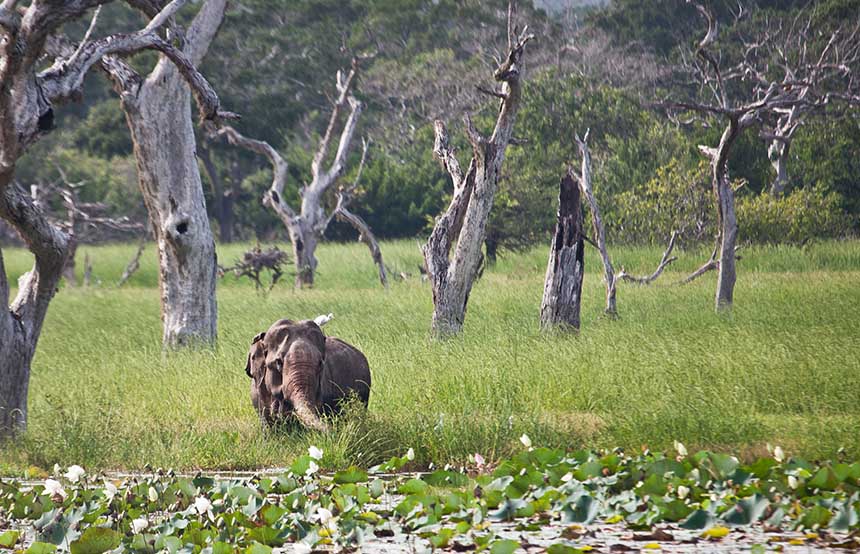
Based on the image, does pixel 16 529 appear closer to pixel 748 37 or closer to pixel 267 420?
pixel 267 420

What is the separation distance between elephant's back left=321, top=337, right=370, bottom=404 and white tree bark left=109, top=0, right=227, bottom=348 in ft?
20.1

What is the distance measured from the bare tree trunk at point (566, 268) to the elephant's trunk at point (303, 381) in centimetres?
698

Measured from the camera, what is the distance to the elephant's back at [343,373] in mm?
8906

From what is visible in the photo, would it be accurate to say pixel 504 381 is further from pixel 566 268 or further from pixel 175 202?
pixel 175 202

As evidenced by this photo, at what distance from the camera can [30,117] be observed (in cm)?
840

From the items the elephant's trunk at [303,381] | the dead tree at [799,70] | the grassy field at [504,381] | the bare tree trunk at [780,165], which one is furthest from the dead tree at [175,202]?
the bare tree trunk at [780,165]

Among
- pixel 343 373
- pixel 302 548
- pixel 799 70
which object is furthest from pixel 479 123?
pixel 302 548

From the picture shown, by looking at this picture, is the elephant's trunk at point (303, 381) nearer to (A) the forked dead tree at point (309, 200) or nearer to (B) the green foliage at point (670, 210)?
(B) the green foliage at point (670, 210)

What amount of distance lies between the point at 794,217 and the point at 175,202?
430 inches

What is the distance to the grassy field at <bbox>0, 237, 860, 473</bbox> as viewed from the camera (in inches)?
335

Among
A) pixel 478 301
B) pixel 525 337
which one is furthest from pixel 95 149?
pixel 525 337

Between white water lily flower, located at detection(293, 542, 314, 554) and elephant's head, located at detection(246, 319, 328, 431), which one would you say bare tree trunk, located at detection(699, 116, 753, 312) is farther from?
white water lily flower, located at detection(293, 542, 314, 554)

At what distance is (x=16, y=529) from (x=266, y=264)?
1800 cm

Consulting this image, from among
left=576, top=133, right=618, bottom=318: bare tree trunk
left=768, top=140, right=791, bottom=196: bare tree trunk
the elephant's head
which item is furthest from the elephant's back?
left=768, top=140, right=791, bottom=196: bare tree trunk
